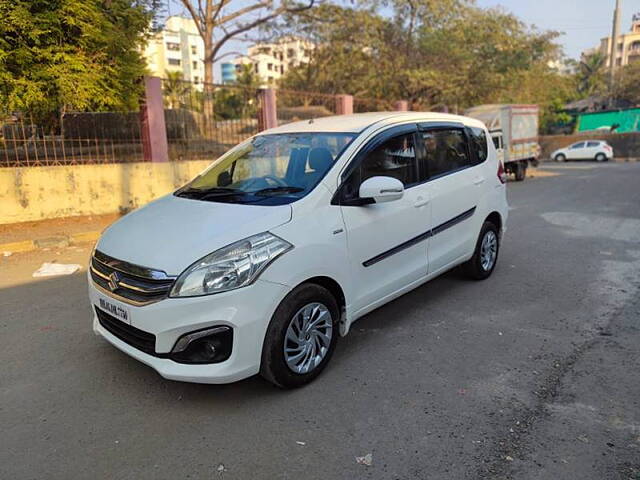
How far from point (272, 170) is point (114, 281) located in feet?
4.94

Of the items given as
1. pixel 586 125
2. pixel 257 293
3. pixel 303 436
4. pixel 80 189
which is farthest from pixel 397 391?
pixel 586 125

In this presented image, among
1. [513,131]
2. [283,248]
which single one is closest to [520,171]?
[513,131]

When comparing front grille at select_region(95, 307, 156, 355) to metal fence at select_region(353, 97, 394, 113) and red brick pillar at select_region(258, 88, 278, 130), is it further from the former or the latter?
metal fence at select_region(353, 97, 394, 113)

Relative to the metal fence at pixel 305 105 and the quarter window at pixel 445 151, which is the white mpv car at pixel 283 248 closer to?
the quarter window at pixel 445 151

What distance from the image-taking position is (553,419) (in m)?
2.88

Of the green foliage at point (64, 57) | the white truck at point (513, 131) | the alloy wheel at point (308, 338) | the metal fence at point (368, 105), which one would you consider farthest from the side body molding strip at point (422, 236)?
the white truck at point (513, 131)

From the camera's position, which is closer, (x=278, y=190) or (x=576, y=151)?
(x=278, y=190)

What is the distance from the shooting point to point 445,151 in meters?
4.72

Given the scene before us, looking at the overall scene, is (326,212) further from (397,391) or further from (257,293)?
(397,391)

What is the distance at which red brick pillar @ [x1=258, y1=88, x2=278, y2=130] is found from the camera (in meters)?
12.5

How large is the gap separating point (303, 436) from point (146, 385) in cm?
124

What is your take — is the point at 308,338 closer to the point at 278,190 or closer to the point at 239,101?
the point at 278,190

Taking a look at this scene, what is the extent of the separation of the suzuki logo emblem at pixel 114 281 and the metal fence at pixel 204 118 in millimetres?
8068

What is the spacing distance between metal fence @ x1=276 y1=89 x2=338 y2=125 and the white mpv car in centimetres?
1007
